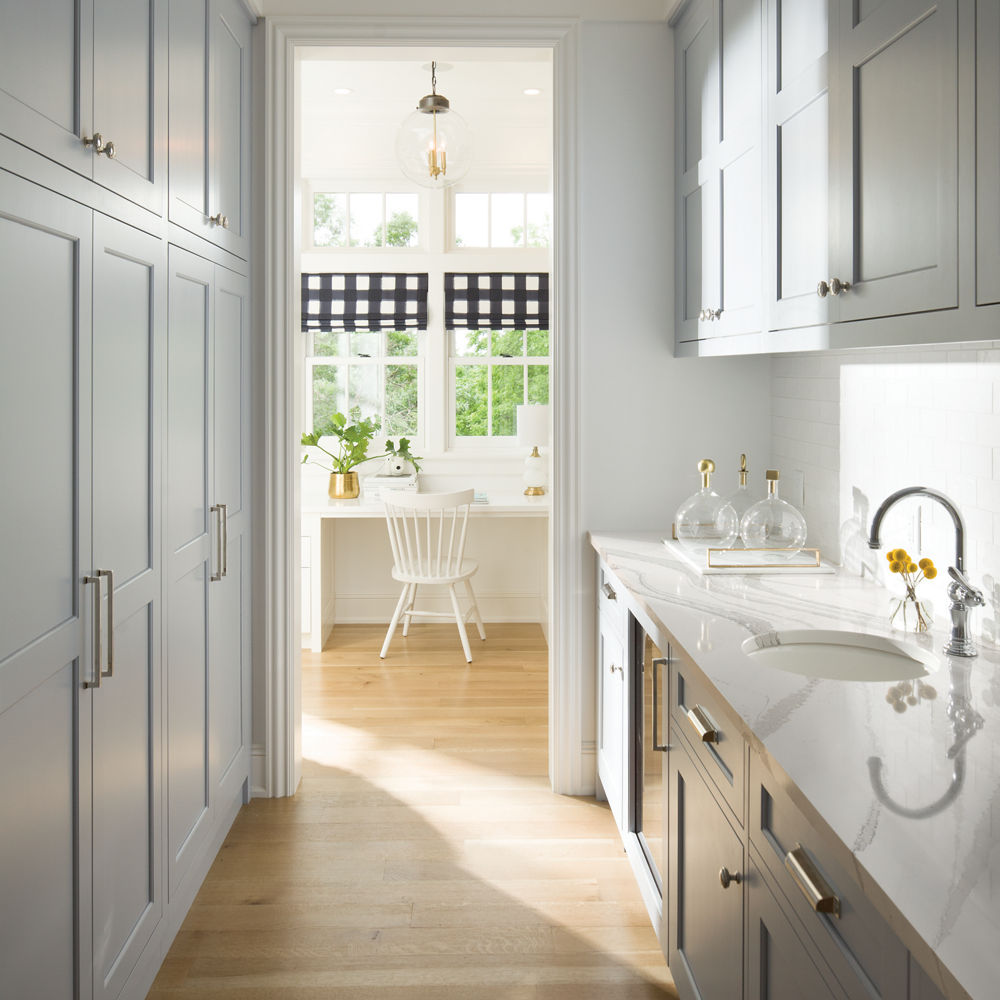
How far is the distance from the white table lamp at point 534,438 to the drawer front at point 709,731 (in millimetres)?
3322

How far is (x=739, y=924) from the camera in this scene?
1456mm

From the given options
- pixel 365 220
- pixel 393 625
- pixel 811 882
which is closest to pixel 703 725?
pixel 811 882

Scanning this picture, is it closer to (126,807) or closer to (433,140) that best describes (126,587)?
(126,807)

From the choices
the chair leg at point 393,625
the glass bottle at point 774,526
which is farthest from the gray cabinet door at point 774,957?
the chair leg at point 393,625

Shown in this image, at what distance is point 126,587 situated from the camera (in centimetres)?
185

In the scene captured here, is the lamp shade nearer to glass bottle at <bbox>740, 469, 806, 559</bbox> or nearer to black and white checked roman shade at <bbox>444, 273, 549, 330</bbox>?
black and white checked roman shade at <bbox>444, 273, 549, 330</bbox>

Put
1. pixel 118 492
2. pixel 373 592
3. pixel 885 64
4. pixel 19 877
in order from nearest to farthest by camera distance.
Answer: pixel 19 877 → pixel 885 64 → pixel 118 492 → pixel 373 592

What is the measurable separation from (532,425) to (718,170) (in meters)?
2.76

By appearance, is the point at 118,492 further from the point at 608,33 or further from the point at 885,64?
the point at 608,33

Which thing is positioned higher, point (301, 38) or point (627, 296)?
point (301, 38)

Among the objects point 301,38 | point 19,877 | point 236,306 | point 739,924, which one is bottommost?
point 739,924

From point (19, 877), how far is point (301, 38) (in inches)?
101

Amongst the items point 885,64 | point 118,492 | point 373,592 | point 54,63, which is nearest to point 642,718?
point 118,492

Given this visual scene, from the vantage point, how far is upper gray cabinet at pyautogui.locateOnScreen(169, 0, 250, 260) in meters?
2.18
